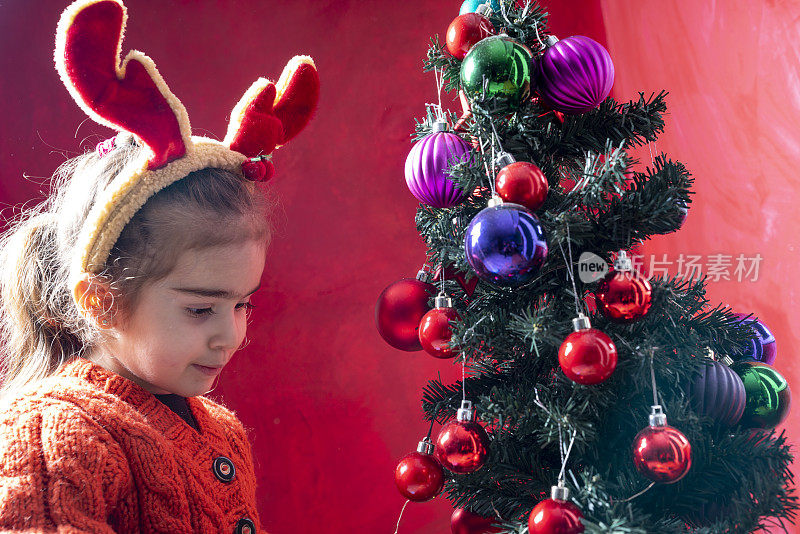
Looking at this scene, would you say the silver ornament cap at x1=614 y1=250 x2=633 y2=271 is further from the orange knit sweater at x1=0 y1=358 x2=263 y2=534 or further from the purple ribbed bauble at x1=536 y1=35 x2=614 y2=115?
the orange knit sweater at x1=0 y1=358 x2=263 y2=534

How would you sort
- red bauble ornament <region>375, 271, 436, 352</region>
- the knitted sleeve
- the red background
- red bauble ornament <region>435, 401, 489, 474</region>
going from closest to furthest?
the knitted sleeve, red bauble ornament <region>435, 401, 489, 474</region>, red bauble ornament <region>375, 271, 436, 352</region>, the red background

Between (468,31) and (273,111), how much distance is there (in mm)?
281

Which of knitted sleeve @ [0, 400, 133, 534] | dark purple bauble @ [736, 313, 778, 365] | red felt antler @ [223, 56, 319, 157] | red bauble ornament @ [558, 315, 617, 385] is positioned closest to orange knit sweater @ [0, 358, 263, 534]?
knitted sleeve @ [0, 400, 133, 534]

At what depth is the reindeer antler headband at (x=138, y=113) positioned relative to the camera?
0.68 metres

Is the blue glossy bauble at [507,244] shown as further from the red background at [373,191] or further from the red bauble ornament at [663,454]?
the red background at [373,191]

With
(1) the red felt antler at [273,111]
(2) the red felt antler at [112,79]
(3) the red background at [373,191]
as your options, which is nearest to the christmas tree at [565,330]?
(1) the red felt antler at [273,111]

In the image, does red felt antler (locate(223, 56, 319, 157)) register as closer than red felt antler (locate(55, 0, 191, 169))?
No

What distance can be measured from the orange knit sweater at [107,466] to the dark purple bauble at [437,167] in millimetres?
432

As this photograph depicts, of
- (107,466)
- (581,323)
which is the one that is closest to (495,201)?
(581,323)

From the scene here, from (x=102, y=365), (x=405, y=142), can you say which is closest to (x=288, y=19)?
(x=405, y=142)

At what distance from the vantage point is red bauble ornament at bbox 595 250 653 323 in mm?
697

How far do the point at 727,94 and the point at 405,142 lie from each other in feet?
2.33

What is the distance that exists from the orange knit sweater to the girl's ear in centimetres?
7

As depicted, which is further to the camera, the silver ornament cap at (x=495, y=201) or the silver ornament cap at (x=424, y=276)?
the silver ornament cap at (x=424, y=276)
